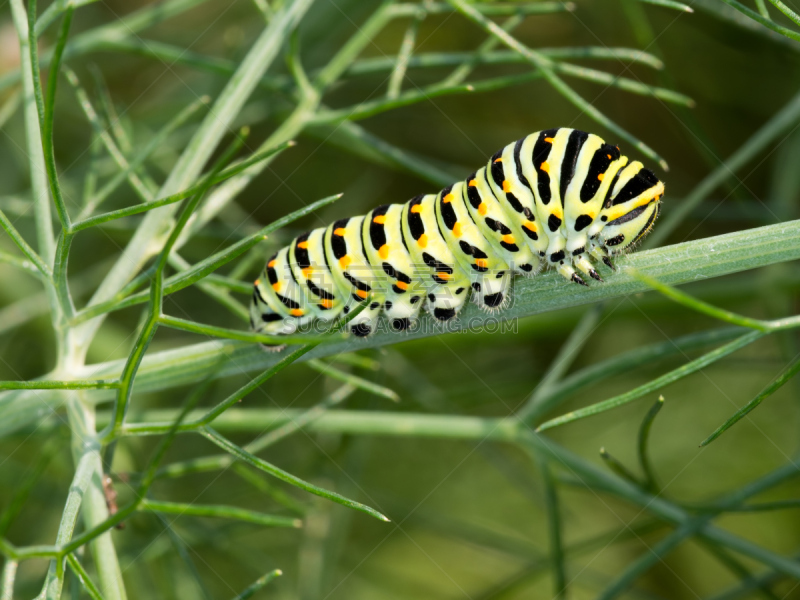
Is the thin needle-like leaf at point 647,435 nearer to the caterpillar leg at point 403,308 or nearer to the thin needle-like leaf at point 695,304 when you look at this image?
the thin needle-like leaf at point 695,304

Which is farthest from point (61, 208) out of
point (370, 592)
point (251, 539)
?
point (370, 592)

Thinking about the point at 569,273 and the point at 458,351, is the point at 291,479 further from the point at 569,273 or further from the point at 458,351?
the point at 458,351

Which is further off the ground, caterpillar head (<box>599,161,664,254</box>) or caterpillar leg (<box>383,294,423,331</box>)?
caterpillar head (<box>599,161,664,254</box>)

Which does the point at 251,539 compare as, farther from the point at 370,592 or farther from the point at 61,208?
the point at 61,208

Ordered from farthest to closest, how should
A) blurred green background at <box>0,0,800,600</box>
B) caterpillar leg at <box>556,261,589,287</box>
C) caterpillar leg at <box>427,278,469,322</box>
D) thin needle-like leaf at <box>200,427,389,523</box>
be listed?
blurred green background at <box>0,0,800,600</box>, caterpillar leg at <box>427,278,469,322</box>, caterpillar leg at <box>556,261,589,287</box>, thin needle-like leaf at <box>200,427,389,523</box>

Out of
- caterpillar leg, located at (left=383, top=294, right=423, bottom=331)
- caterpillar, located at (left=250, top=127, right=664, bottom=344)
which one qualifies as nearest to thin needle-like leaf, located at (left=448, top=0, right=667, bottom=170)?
caterpillar, located at (left=250, top=127, right=664, bottom=344)

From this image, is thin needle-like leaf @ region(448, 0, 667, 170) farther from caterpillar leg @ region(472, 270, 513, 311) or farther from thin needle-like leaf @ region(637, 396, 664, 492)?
thin needle-like leaf @ region(637, 396, 664, 492)

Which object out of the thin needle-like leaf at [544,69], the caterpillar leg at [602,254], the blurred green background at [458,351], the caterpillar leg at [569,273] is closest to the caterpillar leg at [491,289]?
the caterpillar leg at [569,273]
